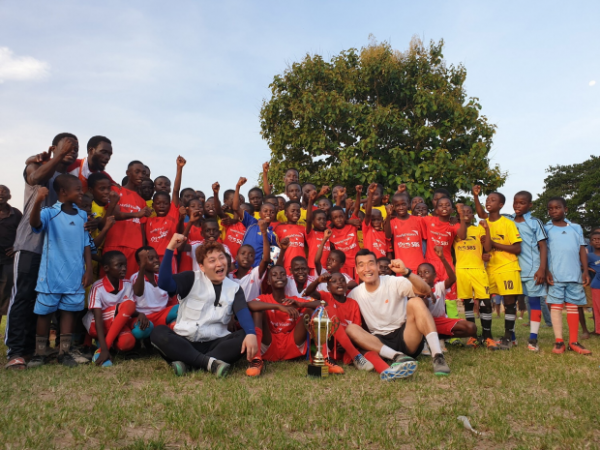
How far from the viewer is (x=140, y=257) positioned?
Result: 598 cm

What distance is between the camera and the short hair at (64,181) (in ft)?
17.7

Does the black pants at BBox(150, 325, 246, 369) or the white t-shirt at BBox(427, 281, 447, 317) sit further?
the white t-shirt at BBox(427, 281, 447, 317)

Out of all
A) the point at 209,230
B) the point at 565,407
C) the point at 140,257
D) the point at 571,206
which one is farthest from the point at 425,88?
the point at 571,206

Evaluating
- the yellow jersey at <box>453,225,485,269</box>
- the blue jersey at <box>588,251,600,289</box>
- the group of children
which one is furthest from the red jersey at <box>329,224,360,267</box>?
the blue jersey at <box>588,251,600,289</box>

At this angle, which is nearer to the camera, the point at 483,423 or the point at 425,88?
the point at 483,423

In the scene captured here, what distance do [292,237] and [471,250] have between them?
2.78 meters

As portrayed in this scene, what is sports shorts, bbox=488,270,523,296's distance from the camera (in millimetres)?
6707

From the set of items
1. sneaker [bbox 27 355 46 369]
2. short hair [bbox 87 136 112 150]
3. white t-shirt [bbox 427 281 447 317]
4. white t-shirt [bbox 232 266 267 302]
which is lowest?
sneaker [bbox 27 355 46 369]

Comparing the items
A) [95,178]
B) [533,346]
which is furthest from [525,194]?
[95,178]

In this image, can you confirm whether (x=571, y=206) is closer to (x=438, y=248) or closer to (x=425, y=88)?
(x=425, y=88)

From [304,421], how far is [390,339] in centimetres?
247

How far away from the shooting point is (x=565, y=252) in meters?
6.53

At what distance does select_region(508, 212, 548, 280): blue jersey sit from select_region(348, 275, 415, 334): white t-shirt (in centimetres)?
247

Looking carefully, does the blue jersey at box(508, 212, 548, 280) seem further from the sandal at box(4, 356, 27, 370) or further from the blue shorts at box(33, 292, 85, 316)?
the sandal at box(4, 356, 27, 370)
